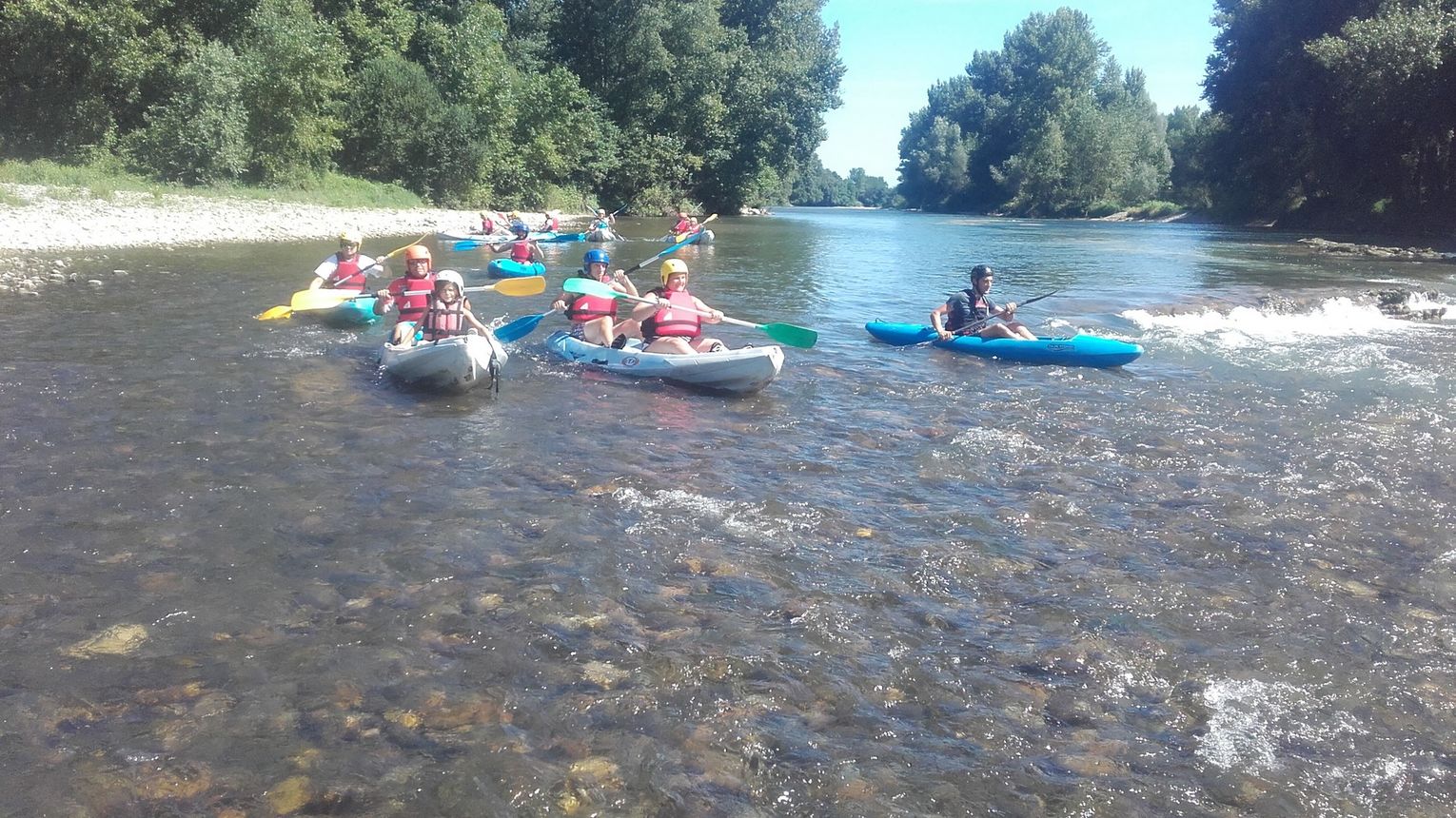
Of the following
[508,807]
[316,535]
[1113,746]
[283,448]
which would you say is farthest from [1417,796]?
[283,448]

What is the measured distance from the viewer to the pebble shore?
16.0 meters

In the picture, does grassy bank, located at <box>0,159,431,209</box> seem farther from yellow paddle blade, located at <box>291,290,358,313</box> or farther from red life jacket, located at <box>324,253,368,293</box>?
yellow paddle blade, located at <box>291,290,358,313</box>

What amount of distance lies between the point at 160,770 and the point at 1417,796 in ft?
13.9

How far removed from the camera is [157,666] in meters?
3.96

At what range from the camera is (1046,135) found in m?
64.3

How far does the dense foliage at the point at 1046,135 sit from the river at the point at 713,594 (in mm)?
57197

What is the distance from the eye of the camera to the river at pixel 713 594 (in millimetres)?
3453

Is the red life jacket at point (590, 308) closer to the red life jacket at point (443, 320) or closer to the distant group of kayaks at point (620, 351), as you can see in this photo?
the distant group of kayaks at point (620, 351)

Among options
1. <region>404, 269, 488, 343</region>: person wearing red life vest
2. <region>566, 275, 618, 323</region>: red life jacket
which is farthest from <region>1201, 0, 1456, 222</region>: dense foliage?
<region>404, 269, 488, 343</region>: person wearing red life vest

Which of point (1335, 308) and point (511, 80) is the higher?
point (511, 80)

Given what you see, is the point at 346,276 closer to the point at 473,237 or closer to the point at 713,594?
the point at 713,594

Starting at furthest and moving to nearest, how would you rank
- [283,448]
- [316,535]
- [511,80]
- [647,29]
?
[647,29], [511,80], [283,448], [316,535]

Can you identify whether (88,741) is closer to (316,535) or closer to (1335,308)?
(316,535)

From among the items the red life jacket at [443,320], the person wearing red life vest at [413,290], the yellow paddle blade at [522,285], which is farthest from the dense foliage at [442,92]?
the red life jacket at [443,320]
